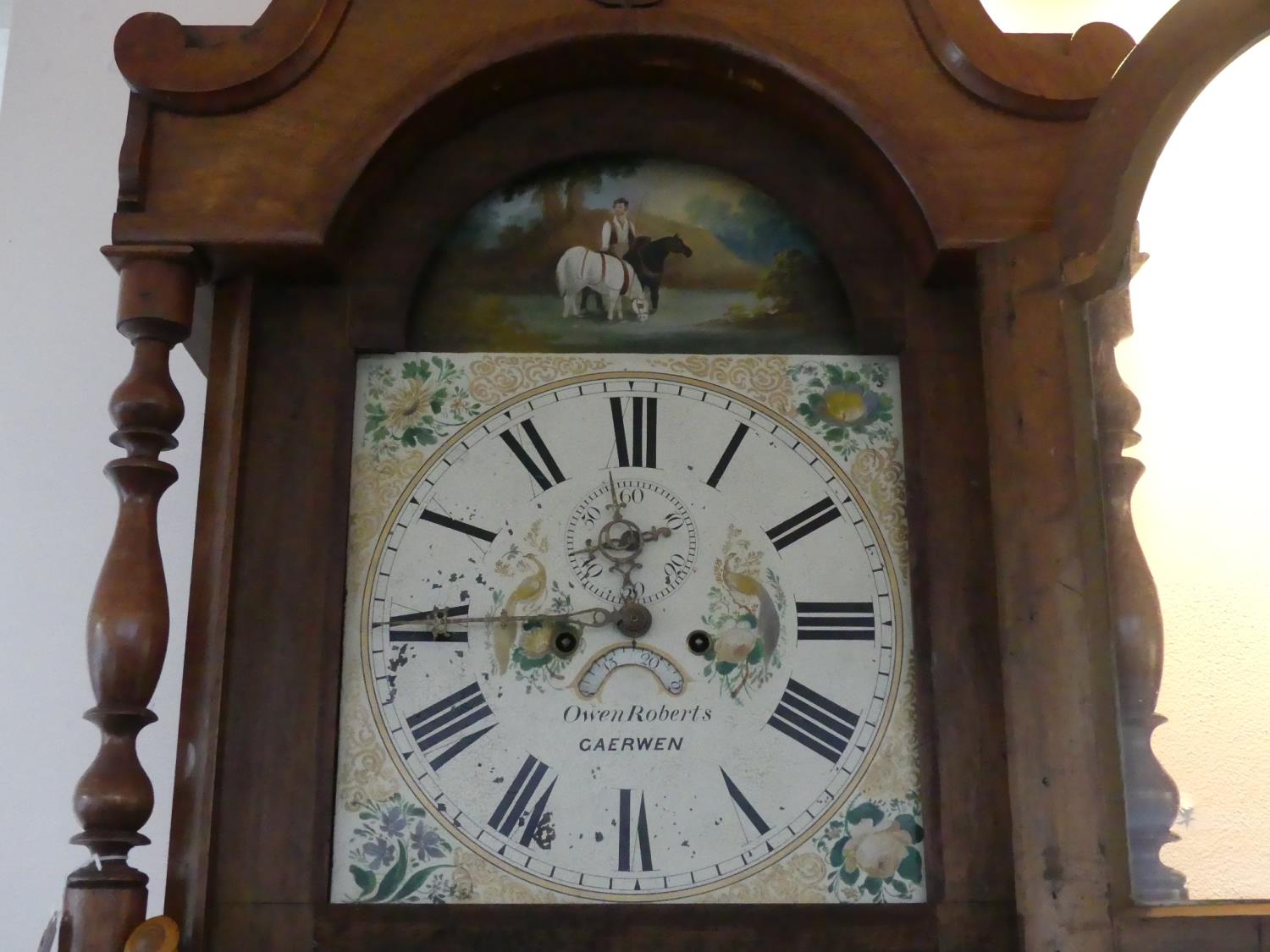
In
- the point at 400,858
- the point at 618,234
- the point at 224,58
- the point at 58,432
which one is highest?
the point at 224,58

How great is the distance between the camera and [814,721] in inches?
55.3

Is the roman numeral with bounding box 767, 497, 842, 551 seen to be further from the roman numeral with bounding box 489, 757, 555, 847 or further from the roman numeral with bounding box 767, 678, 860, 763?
the roman numeral with bounding box 489, 757, 555, 847

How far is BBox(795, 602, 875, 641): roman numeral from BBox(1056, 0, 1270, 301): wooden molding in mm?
359

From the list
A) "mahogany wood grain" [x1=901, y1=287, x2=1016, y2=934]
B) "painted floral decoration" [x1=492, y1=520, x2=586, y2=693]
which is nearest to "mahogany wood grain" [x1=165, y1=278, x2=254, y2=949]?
"painted floral decoration" [x1=492, y1=520, x2=586, y2=693]

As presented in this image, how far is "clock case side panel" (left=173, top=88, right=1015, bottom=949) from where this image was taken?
1328 mm

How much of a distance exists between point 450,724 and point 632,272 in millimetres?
497

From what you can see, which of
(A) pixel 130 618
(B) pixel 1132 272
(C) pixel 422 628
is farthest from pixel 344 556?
(B) pixel 1132 272

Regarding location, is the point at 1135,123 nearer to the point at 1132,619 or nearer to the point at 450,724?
the point at 1132,619

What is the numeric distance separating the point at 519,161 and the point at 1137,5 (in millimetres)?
1083

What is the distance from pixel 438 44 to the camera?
1.49 meters

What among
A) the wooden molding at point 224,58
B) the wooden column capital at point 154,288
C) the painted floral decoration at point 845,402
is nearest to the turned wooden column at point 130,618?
the wooden column capital at point 154,288

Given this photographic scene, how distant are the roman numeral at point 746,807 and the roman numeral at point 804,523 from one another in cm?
23

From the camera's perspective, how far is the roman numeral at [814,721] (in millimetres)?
1396

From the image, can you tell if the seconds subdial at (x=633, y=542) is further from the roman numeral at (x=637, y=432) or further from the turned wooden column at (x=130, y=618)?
the turned wooden column at (x=130, y=618)
